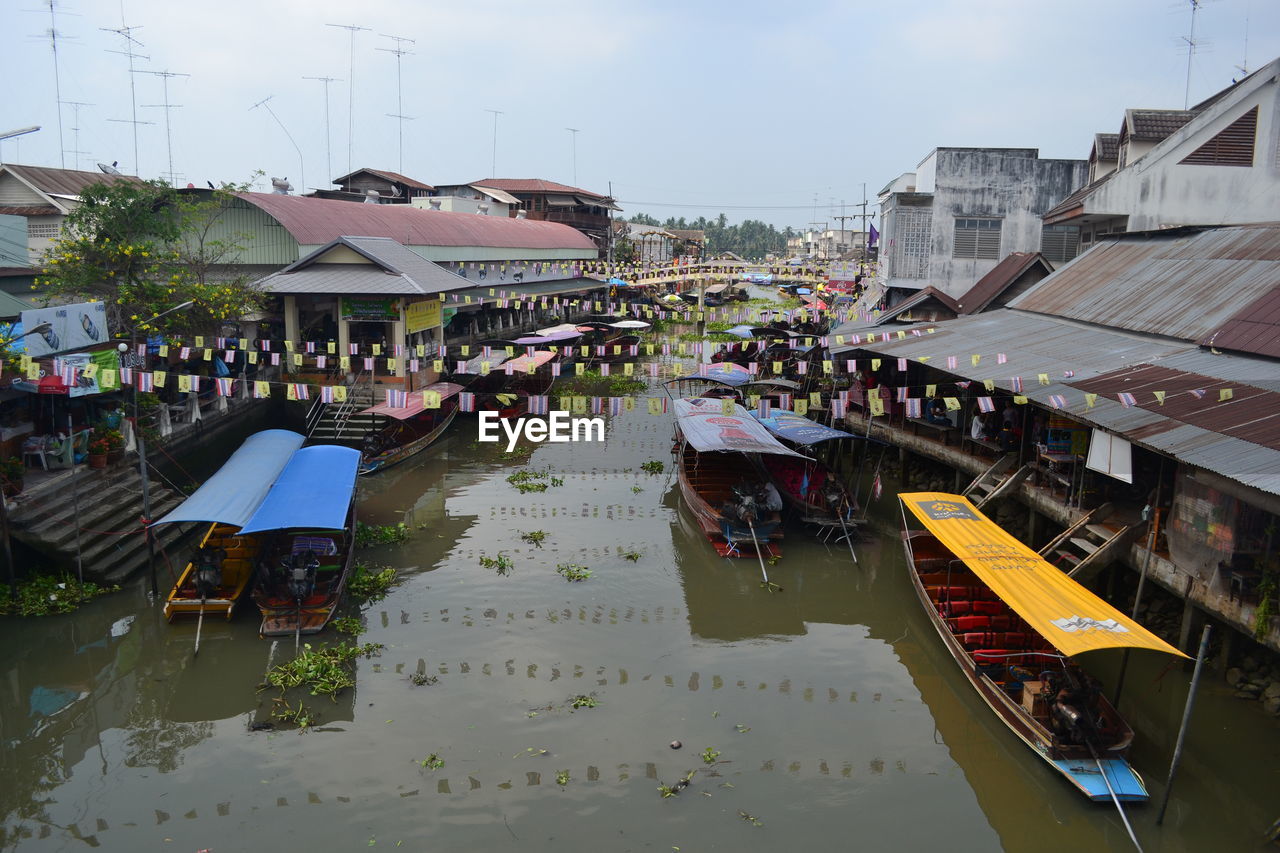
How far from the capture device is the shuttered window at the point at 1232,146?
65.4 ft

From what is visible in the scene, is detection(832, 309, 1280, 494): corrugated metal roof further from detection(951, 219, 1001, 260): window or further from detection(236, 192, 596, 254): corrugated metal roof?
detection(236, 192, 596, 254): corrugated metal roof

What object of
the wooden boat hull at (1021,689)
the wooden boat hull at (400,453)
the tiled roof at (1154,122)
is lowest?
the wooden boat hull at (1021,689)

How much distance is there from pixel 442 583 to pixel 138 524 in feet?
18.8

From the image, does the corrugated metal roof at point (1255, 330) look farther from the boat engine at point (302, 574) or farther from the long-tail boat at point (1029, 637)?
the boat engine at point (302, 574)

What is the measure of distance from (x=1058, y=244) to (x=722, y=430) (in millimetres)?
17255

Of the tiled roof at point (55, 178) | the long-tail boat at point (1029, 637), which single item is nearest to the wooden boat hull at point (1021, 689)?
the long-tail boat at point (1029, 637)

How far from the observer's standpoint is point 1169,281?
18.0m

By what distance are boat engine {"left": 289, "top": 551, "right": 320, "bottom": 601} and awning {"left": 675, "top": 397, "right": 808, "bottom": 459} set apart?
7.88 m

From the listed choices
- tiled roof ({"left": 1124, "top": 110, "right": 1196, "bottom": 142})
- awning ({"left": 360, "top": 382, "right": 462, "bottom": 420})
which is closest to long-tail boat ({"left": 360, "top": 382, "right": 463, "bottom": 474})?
awning ({"left": 360, "top": 382, "right": 462, "bottom": 420})

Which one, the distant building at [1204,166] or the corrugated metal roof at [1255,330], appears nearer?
the corrugated metal roof at [1255,330]

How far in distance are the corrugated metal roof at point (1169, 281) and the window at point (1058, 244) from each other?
23.3 ft

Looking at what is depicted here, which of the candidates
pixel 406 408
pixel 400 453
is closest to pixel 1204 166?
pixel 406 408

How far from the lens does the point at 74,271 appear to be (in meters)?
20.4

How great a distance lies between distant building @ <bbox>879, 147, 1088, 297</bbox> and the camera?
29219 mm
